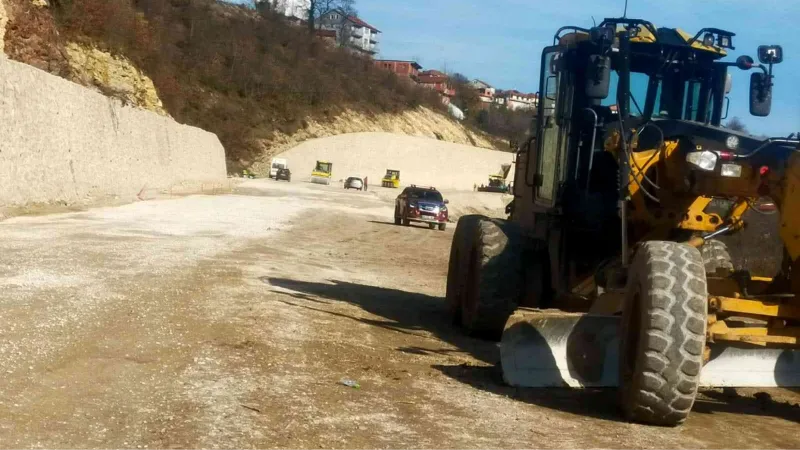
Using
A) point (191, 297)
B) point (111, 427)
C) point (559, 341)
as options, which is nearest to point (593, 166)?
point (559, 341)

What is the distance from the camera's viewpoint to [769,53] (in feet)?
31.2

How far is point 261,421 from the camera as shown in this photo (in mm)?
6484

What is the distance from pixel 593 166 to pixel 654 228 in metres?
1.45

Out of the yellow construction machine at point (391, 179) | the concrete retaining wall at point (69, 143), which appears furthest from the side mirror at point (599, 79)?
the yellow construction machine at point (391, 179)

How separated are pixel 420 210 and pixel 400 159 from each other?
63711mm

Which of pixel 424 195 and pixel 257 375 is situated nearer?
pixel 257 375

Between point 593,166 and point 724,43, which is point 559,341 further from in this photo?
point 724,43

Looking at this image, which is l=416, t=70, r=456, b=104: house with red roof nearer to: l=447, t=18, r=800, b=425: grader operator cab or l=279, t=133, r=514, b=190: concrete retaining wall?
l=279, t=133, r=514, b=190: concrete retaining wall

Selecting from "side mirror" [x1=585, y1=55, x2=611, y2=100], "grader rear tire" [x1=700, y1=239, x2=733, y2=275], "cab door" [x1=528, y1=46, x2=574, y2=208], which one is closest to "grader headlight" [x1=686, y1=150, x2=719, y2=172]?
"side mirror" [x1=585, y1=55, x2=611, y2=100]

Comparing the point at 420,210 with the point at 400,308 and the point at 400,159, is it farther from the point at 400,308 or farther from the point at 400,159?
the point at 400,159

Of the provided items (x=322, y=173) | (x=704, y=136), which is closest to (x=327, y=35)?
(x=322, y=173)

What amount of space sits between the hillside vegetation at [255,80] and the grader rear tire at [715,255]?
51.5 m

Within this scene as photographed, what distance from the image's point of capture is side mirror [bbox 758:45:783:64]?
9.50 meters

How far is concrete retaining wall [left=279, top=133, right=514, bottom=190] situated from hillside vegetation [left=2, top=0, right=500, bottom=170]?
10.8 feet
